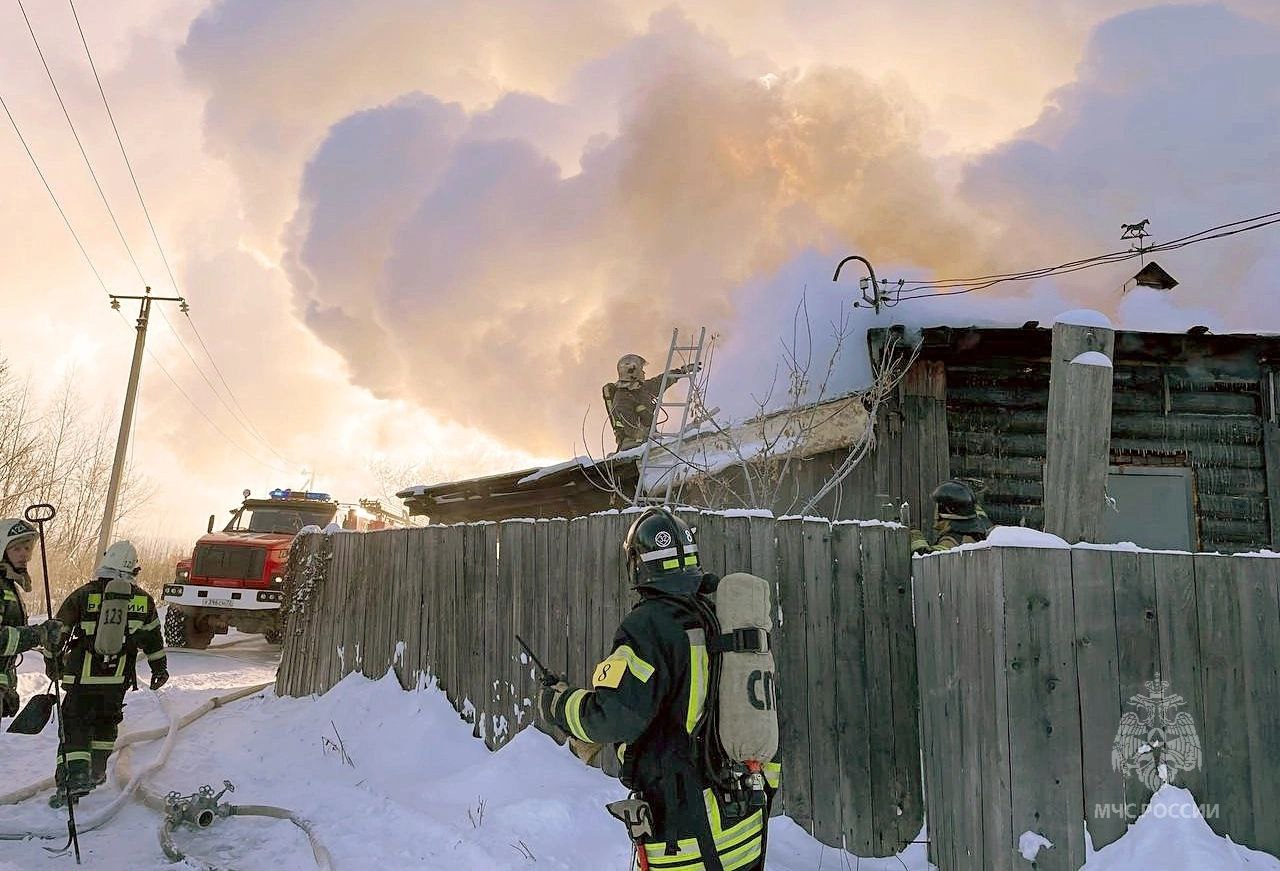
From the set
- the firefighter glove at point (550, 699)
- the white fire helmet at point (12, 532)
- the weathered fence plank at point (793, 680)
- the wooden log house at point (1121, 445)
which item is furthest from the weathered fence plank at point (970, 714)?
the white fire helmet at point (12, 532)

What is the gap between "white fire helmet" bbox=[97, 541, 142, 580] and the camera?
705cm

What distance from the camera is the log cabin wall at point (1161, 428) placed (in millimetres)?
9109

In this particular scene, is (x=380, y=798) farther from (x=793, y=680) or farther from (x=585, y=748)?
(x=585, y=748)

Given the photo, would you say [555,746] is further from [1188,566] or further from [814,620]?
[1188,566]

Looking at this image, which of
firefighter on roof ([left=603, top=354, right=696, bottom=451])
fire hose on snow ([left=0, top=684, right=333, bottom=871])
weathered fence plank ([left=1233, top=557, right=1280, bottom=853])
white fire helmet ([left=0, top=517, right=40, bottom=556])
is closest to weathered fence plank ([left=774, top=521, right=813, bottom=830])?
weathered fence plank ([left=1233, top=557, right=1280, bottom=853])

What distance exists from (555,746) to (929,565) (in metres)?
2.73

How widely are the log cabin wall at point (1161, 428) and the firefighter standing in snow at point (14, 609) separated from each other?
25.9 ft

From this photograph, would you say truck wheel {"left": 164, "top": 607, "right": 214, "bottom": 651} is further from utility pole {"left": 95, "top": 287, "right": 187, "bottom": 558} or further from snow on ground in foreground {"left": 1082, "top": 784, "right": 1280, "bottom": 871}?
snow on ground in foreground {"left": 1082, "top": 784, "right": 1280, "bottom": 871}

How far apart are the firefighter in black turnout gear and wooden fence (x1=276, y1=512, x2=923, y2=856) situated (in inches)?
63.5

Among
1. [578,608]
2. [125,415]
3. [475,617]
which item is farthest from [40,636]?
[125,415]

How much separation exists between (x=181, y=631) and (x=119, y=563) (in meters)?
8.62

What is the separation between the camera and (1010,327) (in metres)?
8.48

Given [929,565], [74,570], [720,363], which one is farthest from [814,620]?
[74,570]

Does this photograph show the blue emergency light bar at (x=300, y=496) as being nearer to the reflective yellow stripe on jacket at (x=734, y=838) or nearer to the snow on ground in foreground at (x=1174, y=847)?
the reflective yellow stripe on jacket at (x=734, y=838)
